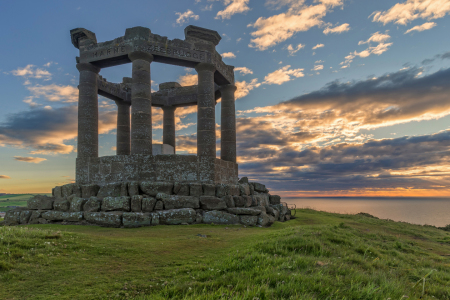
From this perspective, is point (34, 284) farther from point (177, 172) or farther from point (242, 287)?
point (177, 172)

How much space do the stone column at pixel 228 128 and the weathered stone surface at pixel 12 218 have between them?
1430 cm

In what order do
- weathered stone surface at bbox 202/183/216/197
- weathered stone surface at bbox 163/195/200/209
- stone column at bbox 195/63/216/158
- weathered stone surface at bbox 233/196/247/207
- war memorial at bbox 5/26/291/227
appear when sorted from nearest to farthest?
war memorial at bbox 5/26/291/227 → weathered stone surface at bbox 163/195/200/209 → weathered stone surface at bbox 202/183/216/197 → weathered stone surface at bbox 233/196/247/207 → stone column at bbox 195/63/216/158

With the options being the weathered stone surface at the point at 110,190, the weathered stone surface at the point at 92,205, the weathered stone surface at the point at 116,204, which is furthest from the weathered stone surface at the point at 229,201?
the weathered stone surface at the point at 92,205

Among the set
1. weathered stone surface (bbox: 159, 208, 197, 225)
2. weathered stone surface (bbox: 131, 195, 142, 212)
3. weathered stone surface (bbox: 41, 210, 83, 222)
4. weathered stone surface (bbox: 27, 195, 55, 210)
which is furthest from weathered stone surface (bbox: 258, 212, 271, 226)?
weathered stone surface (bbox: 27, 195, 55, 210)

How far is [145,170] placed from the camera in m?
17.7

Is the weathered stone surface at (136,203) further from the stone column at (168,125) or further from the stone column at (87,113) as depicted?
the stone column at (168,125)

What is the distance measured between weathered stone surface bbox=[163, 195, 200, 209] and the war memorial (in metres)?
0.06

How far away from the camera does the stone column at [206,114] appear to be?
19406mm

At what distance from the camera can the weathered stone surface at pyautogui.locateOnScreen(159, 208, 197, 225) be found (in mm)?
15180

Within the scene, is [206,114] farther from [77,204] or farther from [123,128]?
[77,204]

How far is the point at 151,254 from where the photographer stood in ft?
25.3

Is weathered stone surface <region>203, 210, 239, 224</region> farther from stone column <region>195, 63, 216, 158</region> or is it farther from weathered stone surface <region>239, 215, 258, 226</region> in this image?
stone column <region>195, 63, 216, 158</region>

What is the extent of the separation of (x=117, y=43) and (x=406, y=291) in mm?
20249

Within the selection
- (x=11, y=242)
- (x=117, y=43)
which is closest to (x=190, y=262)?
(x=11, y=242)
